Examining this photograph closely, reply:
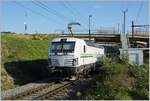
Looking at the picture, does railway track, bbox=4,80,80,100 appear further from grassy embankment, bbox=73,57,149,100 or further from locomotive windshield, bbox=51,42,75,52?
locomotive windshield, bbox=51,42,75,52

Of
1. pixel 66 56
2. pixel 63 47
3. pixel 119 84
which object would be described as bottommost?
pixel 119 84

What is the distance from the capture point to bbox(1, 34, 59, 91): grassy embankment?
2563 centimetres

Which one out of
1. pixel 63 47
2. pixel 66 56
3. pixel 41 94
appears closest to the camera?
pixel 41 94

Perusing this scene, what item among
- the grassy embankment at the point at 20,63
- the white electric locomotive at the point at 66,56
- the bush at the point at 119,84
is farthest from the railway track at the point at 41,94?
the grassy embankment at the point at 20,63

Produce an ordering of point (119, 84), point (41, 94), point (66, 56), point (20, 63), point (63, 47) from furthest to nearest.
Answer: point (20, 63) → point (63, 47) → point (66, 56) → point (41, 94) → point (119, 84)

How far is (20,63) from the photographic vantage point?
96.7 feet

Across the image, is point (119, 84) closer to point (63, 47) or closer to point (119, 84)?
point (119, 84)

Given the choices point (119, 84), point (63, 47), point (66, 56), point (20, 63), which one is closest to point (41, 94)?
point (119, 84)

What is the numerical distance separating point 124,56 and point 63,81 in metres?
4.74

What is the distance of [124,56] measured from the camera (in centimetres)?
2609

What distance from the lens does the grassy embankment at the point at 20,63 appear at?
25.6m

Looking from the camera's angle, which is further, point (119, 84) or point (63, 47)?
point (63, 47)

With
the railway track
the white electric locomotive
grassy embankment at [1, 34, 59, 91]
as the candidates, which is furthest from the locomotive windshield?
the railway track

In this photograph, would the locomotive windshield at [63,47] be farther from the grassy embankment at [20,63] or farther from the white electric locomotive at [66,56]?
the grassy embankment at [20,63]
